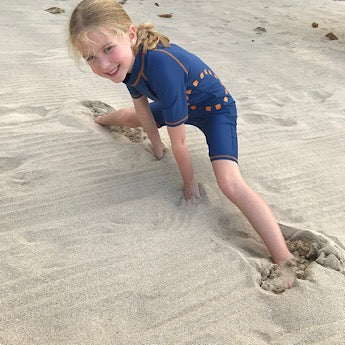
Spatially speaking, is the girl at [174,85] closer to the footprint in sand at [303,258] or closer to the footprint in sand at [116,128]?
the footprint in sand at [303,258]

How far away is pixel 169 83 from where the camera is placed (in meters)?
2.26

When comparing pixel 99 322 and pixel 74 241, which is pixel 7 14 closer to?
pixel 74 241

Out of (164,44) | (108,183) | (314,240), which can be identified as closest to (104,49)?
(164,44)

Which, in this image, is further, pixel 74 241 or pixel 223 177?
pixel 223 177

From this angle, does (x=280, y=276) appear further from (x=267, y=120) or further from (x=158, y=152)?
(x=267, y=120)

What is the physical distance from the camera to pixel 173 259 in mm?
2096

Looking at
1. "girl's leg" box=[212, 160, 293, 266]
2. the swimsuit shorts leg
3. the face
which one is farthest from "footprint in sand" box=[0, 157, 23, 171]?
"girl's leg" box=[212, 160, 293, 266]

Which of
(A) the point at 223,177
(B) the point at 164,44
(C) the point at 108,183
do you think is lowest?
(C) the point at 108,183

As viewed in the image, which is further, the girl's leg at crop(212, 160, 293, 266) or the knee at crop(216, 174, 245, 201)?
the knee at crop(216, 174, 245, 201)

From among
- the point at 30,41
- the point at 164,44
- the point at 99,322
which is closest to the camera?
the point at 99,322

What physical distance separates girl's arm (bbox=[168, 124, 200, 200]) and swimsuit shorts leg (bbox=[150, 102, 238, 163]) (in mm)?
155

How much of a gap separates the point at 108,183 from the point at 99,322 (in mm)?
1109

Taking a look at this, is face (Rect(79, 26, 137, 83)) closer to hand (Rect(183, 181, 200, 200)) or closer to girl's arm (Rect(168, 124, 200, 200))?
girl's arm (Rect(168, 124, 200, 200))

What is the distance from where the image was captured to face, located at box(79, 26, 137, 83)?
215cm
